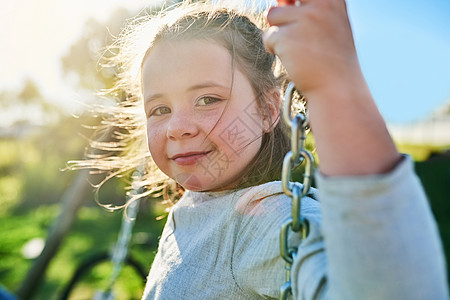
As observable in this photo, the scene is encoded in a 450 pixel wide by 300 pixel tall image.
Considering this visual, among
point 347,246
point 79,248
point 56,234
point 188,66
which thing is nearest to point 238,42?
point 188,66

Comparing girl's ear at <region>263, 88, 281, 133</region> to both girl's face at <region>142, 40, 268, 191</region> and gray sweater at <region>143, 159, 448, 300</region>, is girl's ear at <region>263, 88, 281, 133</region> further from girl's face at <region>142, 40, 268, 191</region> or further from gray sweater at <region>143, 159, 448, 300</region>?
gray sweater at <region>143, 159, 448, 300</region>

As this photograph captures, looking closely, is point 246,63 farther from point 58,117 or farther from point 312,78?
point 58,117

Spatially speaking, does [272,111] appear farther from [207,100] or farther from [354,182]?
[354,182]

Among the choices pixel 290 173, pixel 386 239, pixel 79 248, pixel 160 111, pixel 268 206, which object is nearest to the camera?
pixel 386 239

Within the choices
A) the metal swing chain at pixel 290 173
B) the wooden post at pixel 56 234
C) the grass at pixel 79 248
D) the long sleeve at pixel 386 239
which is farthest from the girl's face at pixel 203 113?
the grass at pixel 79 248

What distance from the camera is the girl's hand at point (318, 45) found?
20.2 inches

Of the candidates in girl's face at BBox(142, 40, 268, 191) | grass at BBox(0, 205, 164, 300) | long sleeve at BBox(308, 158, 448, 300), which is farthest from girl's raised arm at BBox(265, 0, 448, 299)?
grass at BBox(0, 205, 164, 300)

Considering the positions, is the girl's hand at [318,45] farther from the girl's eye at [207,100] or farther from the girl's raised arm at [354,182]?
the girl's eye at [207,100]

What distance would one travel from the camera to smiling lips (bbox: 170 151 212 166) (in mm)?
943

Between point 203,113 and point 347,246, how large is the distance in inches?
20.3

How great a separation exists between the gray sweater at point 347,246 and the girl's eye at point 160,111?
13.0 inches

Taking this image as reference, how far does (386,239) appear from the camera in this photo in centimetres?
45

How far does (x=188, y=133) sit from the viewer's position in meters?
0.93

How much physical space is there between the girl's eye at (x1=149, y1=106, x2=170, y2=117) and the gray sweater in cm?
33
